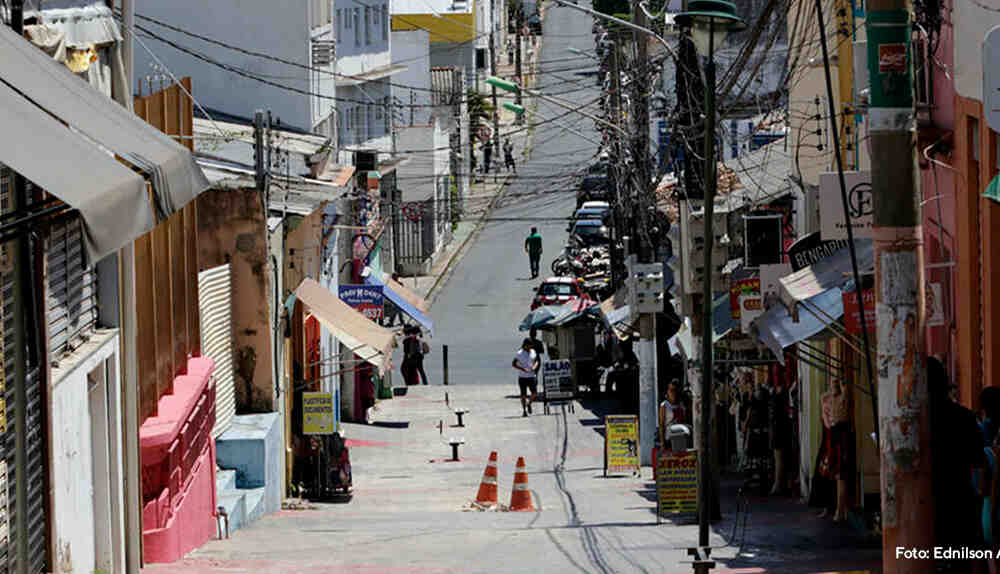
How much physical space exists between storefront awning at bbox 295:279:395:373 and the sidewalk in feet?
50.7

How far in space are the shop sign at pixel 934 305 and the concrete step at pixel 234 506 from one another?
8.73 m

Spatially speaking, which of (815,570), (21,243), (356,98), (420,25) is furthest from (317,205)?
(420,25)

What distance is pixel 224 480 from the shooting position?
21297mm

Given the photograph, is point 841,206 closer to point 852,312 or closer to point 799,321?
point 799,321

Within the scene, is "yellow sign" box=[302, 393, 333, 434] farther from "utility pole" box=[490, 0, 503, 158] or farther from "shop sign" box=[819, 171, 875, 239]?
"utility pole" box=[490, 0, 503, 158]

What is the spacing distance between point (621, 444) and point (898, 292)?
16693 mm

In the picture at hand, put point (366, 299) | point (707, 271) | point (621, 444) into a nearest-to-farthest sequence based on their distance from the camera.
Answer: point (707, 271) → point (621, 444) → point (366, 299)

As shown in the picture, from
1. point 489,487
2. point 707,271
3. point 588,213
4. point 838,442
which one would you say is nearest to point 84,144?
point 707,271

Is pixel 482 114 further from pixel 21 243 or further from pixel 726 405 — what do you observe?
pixel 21 243

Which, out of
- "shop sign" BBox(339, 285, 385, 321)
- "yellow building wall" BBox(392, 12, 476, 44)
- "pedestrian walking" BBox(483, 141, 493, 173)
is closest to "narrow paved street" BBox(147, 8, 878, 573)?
"shop sign" BBox(339, 285, 385, 321)

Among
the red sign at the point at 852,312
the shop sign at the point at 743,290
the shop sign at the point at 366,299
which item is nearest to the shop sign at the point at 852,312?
the red sign at the point at 852,312

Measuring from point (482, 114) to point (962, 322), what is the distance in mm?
67313

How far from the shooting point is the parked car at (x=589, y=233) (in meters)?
60.3

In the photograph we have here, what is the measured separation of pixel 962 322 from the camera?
47.0 feet
